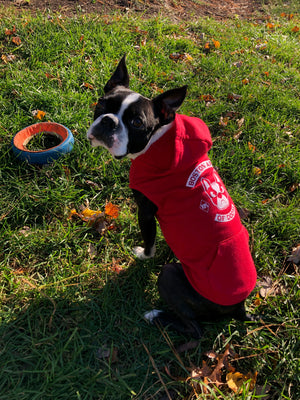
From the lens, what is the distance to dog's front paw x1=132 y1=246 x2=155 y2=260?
9.52ft

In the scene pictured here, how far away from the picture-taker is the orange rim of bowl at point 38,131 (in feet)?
11.0

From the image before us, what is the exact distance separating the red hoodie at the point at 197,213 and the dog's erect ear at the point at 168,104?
71 mm

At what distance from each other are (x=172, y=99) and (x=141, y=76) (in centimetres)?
242

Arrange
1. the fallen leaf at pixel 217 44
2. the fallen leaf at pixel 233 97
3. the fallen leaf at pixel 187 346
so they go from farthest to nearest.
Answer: the fallen leaf at pixel 217 44 < the fallen leaf at pixel 233 97 < the fallen leaf at pixel 187 346

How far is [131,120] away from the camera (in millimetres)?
2354

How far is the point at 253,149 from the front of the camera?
3.93 meters

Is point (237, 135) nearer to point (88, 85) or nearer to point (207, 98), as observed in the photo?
point (207, 98)

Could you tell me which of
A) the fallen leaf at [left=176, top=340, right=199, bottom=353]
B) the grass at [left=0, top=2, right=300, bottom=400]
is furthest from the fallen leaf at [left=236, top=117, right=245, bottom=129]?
the fallen leaf at [left=176, top=340, right=199, bottom=353]

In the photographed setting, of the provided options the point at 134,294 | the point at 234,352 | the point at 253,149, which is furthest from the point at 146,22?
the point at 234,352

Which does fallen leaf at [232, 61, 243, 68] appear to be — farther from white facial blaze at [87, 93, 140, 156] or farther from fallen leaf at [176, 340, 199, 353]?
fallen leaf at [176, 340, 199, 353]

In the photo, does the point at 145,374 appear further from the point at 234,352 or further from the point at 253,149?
the point at 253,149

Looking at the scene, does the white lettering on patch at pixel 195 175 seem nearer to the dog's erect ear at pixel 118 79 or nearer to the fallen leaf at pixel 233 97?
the dog's erect ear at pixel 118 79

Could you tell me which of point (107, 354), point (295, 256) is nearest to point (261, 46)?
point (295, 256)

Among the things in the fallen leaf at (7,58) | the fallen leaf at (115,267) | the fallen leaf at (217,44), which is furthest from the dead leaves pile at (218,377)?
the fallen leaf at (217,44)
